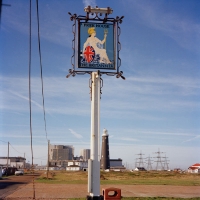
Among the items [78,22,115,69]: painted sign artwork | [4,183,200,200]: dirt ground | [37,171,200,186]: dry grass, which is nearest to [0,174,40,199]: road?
[4,183,200,200]: dirt ground

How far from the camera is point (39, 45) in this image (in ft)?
47.4

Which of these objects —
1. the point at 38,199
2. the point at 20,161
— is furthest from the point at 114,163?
the point at 38,199

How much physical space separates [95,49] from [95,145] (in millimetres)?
4019

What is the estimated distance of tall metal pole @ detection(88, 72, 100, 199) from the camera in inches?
483

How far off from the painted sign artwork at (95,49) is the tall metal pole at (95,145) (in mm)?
522

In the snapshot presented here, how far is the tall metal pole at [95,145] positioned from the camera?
1227 centimetres

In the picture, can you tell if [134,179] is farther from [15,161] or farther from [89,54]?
[15,161]

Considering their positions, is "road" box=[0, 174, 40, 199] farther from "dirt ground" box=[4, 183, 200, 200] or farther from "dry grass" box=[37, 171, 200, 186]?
"dry grass" box=[37, 171, 200, 186]

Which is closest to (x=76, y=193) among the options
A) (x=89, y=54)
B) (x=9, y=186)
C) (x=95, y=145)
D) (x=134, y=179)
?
(x=9, y=186)

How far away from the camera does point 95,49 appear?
13172 millimetres

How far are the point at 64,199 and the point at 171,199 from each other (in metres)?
7.05

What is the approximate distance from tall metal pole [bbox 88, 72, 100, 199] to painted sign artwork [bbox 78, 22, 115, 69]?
0.52 metres

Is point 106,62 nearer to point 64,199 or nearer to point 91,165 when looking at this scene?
point 91,165

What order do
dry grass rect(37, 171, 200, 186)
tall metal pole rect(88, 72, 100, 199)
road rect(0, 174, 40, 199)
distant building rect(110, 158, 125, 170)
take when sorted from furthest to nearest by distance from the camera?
1. distant building rect(110, 158, 125, 170)
2. dry grass rect(37, 171, 200, 186)
3. road rect(0, 174, 40, 199)
4. tall metal pole rect(88, 72, 100, 199)
